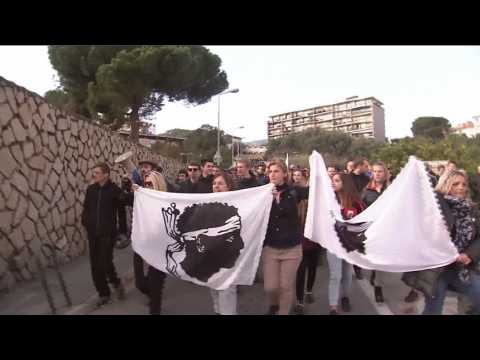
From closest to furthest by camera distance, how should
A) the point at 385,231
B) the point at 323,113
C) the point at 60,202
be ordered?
the point at 385,231 → the point at 60,202 → the point at 323,113

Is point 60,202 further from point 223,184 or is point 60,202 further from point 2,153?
point 223,184

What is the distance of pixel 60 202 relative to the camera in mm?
7469

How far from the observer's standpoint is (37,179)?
6.67 metres

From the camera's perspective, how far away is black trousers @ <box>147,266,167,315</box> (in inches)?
172

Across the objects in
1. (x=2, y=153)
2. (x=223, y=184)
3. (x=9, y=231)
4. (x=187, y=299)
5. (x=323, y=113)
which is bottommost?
(x=187, y=299)

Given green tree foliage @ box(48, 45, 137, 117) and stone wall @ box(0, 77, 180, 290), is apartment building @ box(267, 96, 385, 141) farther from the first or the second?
stone wall @ box(0, 77, 180, 290)

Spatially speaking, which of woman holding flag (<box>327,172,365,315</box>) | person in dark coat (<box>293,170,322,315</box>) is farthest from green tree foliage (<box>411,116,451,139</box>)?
person in dark coat (<box>293,170,322,315</box>)

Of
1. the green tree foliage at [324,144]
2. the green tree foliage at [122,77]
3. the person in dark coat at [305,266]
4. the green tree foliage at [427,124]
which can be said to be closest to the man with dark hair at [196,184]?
the person in dark coat at [305,266]

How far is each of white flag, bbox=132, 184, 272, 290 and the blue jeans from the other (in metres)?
1.55

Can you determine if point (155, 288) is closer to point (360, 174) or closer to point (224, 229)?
point (224, 229)

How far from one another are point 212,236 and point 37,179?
3.84 meters
